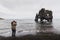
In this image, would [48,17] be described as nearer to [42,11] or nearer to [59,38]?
[42,11]

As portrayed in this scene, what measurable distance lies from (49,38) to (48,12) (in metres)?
34.4

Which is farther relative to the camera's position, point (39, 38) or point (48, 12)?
point (48, 12)

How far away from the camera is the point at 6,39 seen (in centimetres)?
1627

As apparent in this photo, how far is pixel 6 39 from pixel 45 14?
3391cm

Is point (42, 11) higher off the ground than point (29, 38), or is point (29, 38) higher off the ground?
point (42, 11)

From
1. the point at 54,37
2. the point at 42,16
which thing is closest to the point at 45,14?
the point at 42,16

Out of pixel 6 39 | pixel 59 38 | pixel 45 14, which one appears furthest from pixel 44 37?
pixel 45 14

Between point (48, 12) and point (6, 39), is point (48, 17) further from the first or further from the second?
point (6, 39)

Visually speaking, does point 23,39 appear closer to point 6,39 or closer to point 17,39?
point 17,39

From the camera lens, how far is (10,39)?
1623 cm

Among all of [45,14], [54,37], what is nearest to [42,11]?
[45,14]

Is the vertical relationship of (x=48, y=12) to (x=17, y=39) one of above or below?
above

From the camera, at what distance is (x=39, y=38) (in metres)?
16.3

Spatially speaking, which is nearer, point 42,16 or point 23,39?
point 23,39
